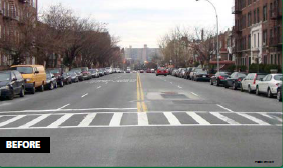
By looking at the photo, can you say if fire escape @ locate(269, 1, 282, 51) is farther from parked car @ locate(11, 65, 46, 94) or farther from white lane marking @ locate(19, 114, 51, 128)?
white lane marking @ locate(19, 114, 51, 128)

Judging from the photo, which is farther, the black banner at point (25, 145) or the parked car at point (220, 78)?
the parked car at point (220, 78)

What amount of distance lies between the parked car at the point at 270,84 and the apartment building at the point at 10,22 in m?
22.5

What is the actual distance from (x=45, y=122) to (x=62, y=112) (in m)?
3.06

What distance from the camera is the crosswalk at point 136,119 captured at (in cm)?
1298

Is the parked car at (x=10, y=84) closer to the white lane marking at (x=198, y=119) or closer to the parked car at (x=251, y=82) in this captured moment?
the white lane marking at (x=198, y=119)

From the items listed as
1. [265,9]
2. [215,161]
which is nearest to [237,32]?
[265,9]

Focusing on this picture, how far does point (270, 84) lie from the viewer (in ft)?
79.6

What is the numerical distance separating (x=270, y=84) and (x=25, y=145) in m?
18.2

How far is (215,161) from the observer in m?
8.02

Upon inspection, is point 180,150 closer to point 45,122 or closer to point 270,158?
point 270,158

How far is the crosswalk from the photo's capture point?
1298 cm

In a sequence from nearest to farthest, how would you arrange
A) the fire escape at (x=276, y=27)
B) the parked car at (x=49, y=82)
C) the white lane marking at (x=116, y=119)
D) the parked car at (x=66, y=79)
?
the white lane marking at (x=116, y=119) < the parked car at (x=49, y=82) < the parked car at (x=66, y=79) < the fire escape at (x=276, y=27)

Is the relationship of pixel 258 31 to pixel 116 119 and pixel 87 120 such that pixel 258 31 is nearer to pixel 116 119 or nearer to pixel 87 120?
pixel 116 119

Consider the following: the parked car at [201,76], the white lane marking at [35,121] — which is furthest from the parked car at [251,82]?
the parked car at [201,76]
